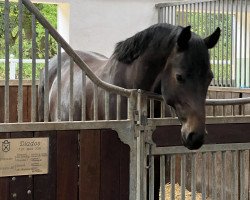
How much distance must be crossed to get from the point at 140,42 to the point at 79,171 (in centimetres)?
89

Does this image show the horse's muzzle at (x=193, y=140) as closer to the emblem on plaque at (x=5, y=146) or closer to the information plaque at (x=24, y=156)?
the information plaque at (x=24, y=156)

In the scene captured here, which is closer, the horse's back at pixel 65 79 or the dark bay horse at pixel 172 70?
the dark bay horse at pixel 172 70

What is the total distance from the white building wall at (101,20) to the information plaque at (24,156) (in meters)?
4.80

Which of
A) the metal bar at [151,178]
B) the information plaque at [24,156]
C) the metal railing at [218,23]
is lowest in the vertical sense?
the metal bar at [151,178]

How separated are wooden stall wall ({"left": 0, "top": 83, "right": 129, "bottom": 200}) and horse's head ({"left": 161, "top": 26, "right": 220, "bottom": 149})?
0.27m

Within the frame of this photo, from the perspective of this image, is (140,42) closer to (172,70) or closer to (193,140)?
(172,70)

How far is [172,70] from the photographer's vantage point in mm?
2336

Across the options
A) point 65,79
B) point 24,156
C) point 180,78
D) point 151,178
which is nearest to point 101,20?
point 65,79

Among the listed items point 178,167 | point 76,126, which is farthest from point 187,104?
point 178,167

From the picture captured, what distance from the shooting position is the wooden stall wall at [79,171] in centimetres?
198

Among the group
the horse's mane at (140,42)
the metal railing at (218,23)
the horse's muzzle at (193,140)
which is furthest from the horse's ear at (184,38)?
the metal railing at (218,23)

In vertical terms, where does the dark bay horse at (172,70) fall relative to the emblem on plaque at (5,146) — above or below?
above

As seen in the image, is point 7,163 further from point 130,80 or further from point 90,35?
point 90,35

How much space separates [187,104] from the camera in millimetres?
2156
